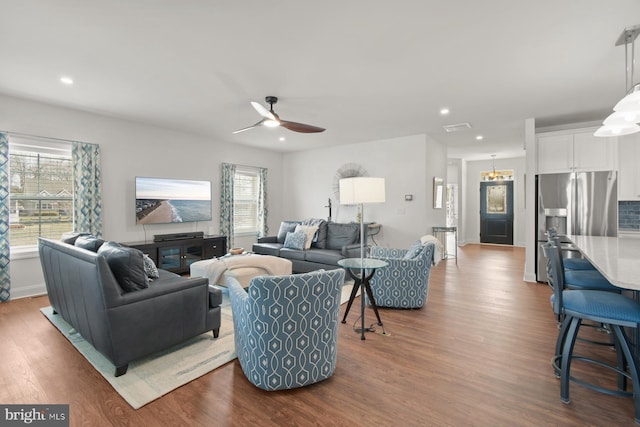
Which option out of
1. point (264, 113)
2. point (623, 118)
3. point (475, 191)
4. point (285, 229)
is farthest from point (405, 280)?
point (475, 191)

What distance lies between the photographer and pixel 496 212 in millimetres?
9656

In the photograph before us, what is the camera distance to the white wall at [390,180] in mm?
6170

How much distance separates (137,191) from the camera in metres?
5.14

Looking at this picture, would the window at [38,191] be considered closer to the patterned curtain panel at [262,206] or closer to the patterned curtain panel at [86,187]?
the patterned curtain panel at [86,187]

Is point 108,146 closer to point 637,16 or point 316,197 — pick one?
point 316,197

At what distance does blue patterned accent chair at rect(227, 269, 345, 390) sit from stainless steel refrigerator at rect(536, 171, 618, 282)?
14.0ft

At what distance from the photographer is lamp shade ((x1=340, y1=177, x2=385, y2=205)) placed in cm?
301

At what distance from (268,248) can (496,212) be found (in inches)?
302

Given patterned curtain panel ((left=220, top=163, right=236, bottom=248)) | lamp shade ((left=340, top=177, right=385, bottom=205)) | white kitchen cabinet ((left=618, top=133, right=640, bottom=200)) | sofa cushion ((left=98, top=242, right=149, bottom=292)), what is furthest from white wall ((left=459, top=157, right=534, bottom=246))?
sofa cushion ((left=98, top=242, right=149, bottom=292))

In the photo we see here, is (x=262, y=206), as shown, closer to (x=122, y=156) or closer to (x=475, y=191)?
(x=122, y=156)

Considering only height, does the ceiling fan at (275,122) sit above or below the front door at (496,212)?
above

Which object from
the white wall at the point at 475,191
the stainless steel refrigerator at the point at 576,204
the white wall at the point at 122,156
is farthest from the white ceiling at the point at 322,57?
the white wall at the point at 475,191

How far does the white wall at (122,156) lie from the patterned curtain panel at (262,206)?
25.4 inches

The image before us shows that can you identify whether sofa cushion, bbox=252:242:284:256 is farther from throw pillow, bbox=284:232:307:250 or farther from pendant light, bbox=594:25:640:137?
pendant light, bbox=594:25:640:137
